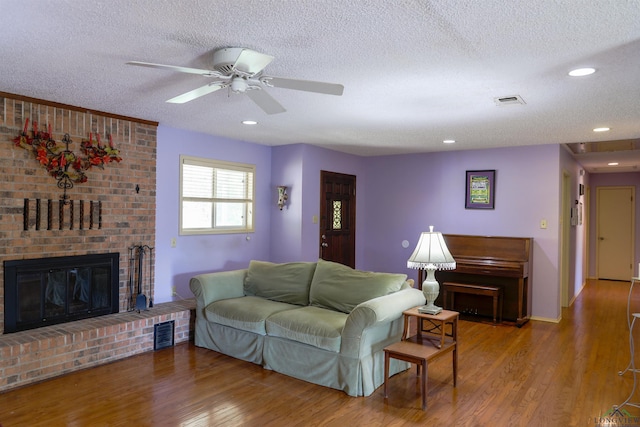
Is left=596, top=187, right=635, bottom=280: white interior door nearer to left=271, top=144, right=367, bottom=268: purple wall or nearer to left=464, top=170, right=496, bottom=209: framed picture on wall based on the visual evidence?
left=464, top=170, right=496, bottom=209: framed picture on wall

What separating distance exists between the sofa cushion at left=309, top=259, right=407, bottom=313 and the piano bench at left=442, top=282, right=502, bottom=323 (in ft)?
6.52

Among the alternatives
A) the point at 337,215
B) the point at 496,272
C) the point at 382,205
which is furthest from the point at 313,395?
the point at 382,205

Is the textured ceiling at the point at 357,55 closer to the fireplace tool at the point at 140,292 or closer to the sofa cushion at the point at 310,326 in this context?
the fireplace tool at the point at 140,292

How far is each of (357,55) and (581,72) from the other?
146 centimetres

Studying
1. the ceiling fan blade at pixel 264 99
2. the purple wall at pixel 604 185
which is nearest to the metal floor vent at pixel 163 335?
the ceiling fan blade at pixel 264 99

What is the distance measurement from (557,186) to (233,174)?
4.15 metres

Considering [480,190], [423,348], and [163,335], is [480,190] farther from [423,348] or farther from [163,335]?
[163,335]

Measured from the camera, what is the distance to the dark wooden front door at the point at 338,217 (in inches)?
247

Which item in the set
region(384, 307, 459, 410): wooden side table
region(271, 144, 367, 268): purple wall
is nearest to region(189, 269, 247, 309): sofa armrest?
region(271, 144, 367, 268): purple wall

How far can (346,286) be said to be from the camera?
12.5ft

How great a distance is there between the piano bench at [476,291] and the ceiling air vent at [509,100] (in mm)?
2615

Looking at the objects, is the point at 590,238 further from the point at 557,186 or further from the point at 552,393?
the point at 552,393

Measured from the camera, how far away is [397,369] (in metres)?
3.62

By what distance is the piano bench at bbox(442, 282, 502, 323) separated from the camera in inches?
208
